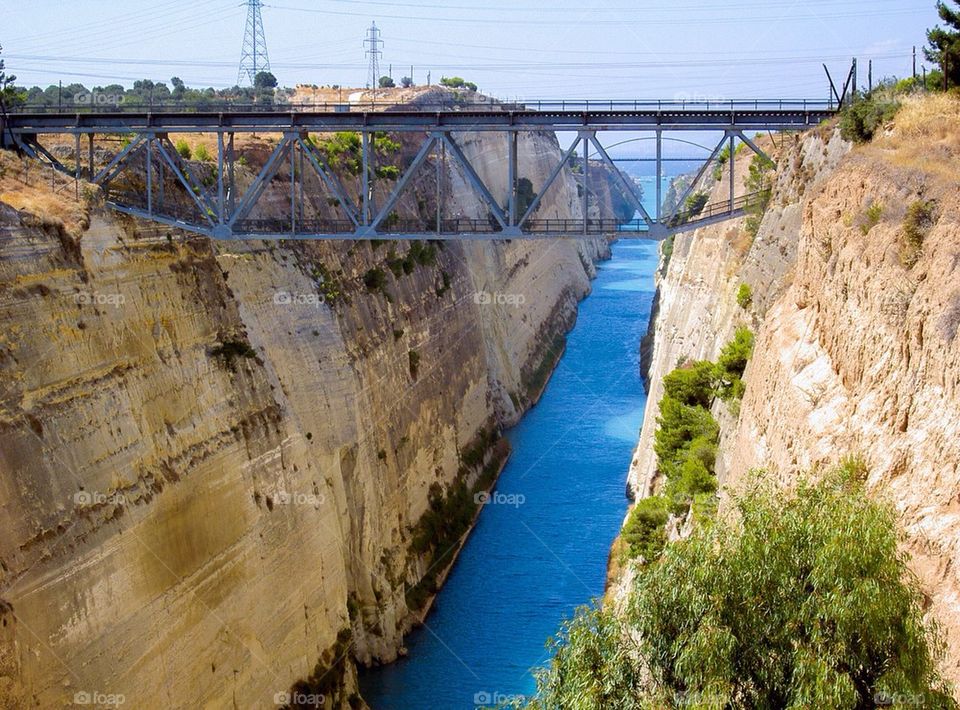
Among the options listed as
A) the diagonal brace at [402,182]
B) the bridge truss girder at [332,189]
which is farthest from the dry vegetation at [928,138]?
the diagonal brace at [402,182]

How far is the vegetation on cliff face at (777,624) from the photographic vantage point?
14562mm

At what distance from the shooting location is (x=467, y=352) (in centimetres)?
5019

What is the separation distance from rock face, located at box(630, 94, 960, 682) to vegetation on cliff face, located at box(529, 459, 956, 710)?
152 centimetres

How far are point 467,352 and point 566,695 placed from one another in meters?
33.8

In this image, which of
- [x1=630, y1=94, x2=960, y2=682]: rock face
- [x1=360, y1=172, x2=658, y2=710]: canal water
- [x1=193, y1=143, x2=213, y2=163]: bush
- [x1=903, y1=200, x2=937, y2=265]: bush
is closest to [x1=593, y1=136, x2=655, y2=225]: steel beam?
[x1=630, y1=94, x2=960, y2=682]: rock face

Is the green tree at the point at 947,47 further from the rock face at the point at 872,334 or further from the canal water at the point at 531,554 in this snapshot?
the canal water at the point at 531,554

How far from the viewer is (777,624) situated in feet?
49.9

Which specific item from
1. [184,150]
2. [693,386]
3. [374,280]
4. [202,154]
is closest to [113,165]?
[184,150]

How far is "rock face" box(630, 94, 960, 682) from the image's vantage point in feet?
58.9

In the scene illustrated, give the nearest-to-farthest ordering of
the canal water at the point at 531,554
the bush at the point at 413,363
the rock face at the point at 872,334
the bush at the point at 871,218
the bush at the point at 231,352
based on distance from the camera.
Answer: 1. the rock face at the point at 872,334
2. the bush at the point at 871,218
3. the bush at the point at 231,352
4. the canal water at the point at 531,554
5. the bush at the point at 413,363

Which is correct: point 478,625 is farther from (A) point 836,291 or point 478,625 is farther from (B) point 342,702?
(A) point 836,291

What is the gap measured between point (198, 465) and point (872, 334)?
536 inches

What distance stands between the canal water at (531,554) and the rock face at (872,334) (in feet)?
19.5

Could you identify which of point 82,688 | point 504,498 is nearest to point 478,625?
point 504,498
